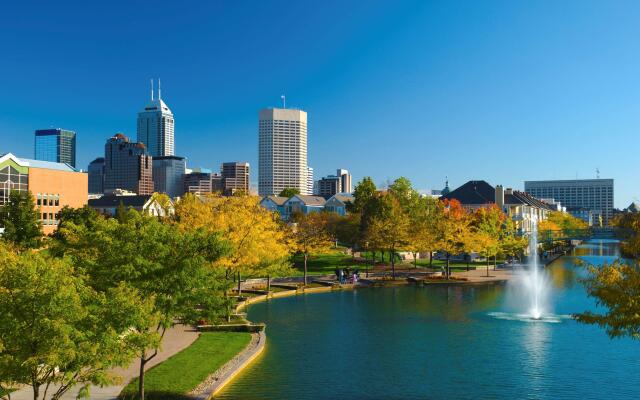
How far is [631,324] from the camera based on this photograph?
2111cm

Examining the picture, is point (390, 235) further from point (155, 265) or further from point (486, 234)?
point (155, 265)

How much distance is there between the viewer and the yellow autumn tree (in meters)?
51.9

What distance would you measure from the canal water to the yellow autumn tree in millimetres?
3773

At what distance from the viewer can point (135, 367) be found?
102ft

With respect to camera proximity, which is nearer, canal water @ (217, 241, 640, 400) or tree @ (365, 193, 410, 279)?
canal water @ (217, 241, 640, 400)

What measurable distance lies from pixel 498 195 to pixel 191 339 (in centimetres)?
11658

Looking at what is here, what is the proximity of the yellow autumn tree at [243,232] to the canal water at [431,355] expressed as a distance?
377 centimetres

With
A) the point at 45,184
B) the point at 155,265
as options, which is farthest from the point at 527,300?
the point at 45,184

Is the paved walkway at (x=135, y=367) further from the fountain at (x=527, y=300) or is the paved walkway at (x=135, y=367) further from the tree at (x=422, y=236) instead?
the tree at (x=422, y=236)

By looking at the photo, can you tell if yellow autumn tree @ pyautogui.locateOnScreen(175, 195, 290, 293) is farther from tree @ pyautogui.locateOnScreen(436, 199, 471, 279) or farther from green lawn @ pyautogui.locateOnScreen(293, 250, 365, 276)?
tree @ pyautogui.locateOnScreen(436, 199, 471, 279)

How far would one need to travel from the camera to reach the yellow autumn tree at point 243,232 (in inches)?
2045

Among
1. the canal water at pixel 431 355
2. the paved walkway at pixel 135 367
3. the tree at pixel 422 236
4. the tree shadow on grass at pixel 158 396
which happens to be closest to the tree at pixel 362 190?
the tree at pixel 422 236

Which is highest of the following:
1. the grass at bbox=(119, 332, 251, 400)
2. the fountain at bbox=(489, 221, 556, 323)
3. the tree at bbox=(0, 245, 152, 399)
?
the tree at bbox=(0, 245, 152, 399)

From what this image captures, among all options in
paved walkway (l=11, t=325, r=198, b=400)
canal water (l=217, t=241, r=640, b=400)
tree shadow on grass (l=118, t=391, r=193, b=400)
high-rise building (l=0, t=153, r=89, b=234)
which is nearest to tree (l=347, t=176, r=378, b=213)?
high-rise building (l=0, t=153, r=89, b=234)
